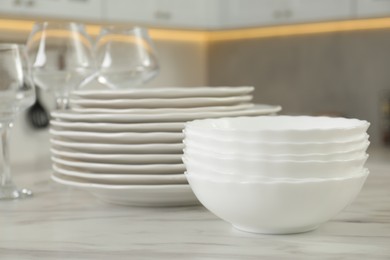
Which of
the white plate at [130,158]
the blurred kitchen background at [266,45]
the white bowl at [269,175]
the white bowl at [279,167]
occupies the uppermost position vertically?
the white bowl at [279,167]

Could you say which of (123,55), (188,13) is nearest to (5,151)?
(123,55)

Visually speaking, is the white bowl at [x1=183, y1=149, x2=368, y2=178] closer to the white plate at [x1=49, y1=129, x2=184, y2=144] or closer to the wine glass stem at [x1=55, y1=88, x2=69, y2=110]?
the white plate at [x1=49, y1=129, x2=184, y2=144]

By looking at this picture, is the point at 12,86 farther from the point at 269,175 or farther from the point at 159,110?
the point at 269,175

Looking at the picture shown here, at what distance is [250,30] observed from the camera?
12.9 ft

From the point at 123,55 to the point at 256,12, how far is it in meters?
2.13

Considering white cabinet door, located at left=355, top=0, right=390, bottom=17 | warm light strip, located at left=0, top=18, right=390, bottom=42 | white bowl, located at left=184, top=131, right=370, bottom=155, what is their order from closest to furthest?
1. white bowl, located at left=184, top=131, right=370, bottom=155
2. white cabinet door, located at left=355, top=0, right=390, bottom=17
3. warm light strip, located at left=0, top=18, right=390, bottom=42


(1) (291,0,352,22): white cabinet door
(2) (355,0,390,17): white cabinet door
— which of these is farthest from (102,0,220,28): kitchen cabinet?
(2) (355,0,390,17): white cabinet door

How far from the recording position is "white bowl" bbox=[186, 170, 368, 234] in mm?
738

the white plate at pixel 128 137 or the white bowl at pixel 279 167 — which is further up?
the white bowl at pixel 279 167

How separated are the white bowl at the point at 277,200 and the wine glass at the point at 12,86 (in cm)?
35

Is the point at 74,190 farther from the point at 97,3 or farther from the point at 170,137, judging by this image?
the point at 97,3

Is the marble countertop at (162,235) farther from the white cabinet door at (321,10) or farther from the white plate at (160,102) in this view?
the white cabinet door at (321,10)

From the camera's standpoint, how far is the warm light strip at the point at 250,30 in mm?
3180

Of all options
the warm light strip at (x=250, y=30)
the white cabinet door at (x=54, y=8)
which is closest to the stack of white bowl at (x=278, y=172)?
the white cabinet door at (x=54, y=8)
